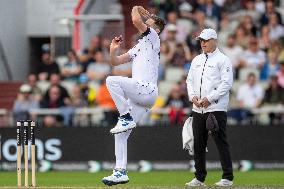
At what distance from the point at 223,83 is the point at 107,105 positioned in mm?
6959

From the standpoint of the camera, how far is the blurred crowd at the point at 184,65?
22.4 metres

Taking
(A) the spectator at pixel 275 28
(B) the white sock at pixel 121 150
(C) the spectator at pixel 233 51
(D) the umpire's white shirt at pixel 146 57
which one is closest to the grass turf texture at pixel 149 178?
(B) the white sock at pixel 121 150

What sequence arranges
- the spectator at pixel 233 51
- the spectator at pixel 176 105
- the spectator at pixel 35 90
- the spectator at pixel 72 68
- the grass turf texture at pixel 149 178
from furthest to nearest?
the spectator at pixel 72 68 → the spectator at pixel 35 90 → the spectator at pixel 233 51 → the spectator at pixel 176 105 → the grass turf texture at pixel 149 178

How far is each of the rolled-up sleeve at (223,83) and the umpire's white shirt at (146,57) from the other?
3.56 ft

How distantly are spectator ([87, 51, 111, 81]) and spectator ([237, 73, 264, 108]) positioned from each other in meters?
3.20

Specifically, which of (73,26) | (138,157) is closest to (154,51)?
(138,157)

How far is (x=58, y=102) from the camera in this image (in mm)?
23031

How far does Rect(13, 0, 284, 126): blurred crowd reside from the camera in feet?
73.5

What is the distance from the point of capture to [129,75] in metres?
23.0

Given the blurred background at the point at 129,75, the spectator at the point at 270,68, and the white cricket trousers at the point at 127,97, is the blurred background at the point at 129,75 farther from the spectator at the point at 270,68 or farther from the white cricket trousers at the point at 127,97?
the white cricket trousers at the point at 127,97

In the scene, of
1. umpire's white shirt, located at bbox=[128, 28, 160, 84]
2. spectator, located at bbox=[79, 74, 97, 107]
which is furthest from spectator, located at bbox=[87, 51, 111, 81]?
umpire's white shirt, located at bbox=[128, 28, 160, 84]

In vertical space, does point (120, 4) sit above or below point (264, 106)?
above

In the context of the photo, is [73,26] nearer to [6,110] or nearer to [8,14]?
[8,14]

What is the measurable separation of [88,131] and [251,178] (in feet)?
14.2
